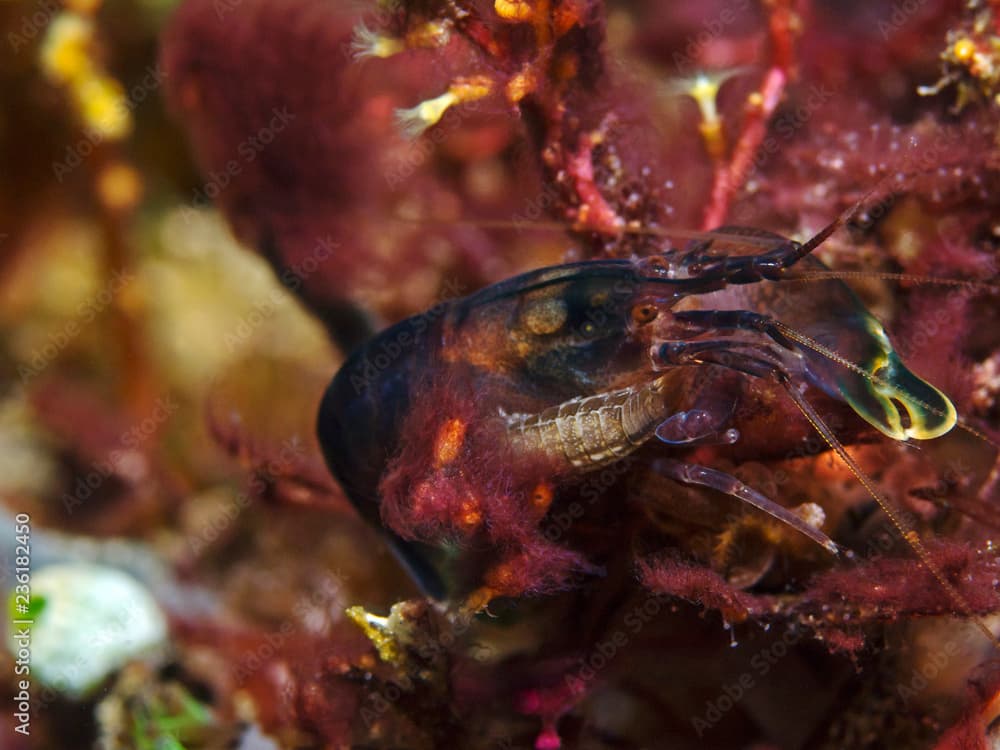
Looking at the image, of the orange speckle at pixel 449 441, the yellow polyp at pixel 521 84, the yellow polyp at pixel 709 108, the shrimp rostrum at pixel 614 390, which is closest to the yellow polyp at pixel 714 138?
the yellow polyp at pixel 709 108

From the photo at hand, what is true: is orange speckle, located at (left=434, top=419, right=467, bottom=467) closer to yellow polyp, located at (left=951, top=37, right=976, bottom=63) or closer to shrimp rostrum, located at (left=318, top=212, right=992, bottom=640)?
shrimp rostrum, located at (left=318, top=212, right=992, bottom=640)

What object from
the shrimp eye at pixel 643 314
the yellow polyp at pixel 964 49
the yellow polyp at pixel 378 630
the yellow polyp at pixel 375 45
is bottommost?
the yellow polyp at pixel 378 630

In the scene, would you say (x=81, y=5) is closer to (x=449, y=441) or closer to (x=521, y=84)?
(x=521, y=84)

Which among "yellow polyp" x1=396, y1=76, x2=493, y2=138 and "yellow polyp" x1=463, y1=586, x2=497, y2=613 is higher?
"yellow polyp" x1=396, y1=76, x2=493, y2=138

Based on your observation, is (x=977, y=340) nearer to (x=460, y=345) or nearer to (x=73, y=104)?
(x=460, y=345)

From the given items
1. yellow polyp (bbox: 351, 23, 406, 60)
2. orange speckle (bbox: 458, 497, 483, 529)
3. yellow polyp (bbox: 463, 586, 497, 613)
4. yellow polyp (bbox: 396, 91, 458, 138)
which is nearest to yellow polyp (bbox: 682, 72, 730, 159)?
yellow polyp (bbox: 396, 91, 458, 138)

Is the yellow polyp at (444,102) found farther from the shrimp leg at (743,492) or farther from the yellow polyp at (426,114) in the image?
the shrimp leg at (743,492)

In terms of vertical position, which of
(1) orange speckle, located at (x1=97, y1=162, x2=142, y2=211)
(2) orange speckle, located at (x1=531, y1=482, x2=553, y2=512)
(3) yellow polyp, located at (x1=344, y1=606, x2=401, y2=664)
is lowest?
(3) yellow polyp, located at (x1=344, y1=606, x2=401, y2=664)
